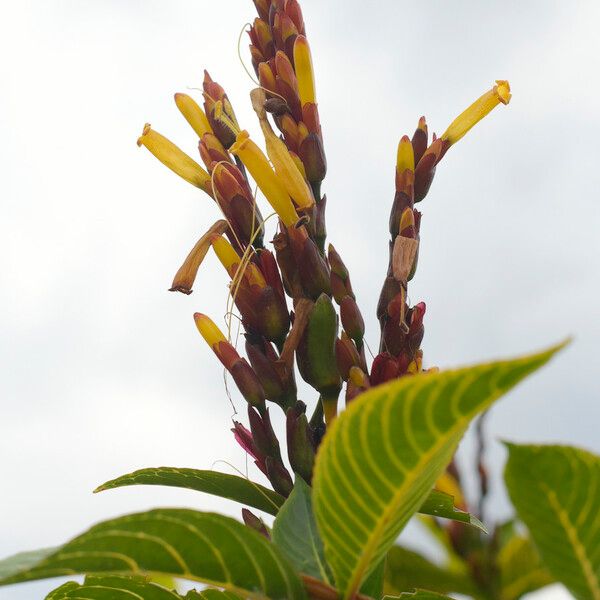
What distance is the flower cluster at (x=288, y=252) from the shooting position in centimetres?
167

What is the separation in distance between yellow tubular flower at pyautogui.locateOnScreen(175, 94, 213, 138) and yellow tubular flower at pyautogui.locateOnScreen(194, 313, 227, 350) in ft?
1.53

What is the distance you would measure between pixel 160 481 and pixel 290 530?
0.39 m

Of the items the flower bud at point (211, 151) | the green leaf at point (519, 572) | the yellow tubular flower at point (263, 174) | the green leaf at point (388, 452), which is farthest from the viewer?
the green leaf at point (519, 572)

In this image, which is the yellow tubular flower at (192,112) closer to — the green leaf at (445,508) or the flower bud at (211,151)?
the flower bud at (211,151)

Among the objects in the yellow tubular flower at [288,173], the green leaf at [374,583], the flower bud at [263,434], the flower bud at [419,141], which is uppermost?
the flower bud at [419,141]

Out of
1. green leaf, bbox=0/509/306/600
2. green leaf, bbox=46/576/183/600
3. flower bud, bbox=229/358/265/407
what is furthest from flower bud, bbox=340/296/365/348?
green leaf, bbox=0/509/306/600

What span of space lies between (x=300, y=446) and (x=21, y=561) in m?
0.75

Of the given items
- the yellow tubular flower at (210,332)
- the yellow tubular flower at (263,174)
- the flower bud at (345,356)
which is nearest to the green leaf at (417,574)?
the yellow tubular flower at (210,332)

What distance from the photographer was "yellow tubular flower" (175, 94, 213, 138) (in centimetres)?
202

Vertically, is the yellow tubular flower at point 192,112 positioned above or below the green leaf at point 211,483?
above

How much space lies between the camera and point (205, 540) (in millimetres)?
965

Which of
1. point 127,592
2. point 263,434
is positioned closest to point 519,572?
point 263,434

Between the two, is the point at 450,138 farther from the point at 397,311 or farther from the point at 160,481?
the point at 160,481

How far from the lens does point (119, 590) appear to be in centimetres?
131
